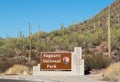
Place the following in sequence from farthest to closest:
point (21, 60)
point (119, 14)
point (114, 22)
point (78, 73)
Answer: point (119, 14), point (114, 22), point (21, 60), point (78, 73)

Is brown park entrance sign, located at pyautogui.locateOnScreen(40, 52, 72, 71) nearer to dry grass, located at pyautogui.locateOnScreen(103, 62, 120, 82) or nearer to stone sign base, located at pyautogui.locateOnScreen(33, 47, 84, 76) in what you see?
stone sign base, located at pyautogui.locateOnScreen(33, 47, 84, 76)

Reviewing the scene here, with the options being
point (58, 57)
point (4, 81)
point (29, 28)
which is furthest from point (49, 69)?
point (29, 28)

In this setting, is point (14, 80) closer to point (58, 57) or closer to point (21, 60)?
point (58, 57)

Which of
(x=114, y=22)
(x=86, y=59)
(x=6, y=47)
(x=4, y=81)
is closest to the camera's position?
(x=4, y=81)

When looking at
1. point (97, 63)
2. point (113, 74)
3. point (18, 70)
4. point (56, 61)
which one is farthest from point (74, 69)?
point (113, 74)

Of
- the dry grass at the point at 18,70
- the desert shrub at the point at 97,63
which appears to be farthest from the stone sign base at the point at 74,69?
the desert shrub at the point at 97,63

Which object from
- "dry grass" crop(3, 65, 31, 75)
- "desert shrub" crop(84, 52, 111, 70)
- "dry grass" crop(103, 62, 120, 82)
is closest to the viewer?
"dry grass" crop(103, 62, 120, 82)

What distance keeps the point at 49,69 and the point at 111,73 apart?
26.3 feet

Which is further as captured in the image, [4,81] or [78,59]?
[78,59]

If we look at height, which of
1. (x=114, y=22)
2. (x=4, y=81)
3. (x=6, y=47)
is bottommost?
(x=4, y=81)

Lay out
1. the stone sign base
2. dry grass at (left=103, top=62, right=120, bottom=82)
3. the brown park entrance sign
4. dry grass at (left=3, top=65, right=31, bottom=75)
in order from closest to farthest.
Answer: dry grass at (left=103, top=62, right=120, bottom=82), the stone sign base, the brown park entrance sign, dry grass at (left=3, top=65, right=31, bottom=75)

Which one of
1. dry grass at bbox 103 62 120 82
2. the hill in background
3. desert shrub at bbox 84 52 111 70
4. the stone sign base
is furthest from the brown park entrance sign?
the hill in background

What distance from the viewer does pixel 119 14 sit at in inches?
3019

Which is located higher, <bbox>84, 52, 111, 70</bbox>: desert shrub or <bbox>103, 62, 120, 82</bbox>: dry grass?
<bbox>84, 52, 111, 70</bbox>: desert shrub
